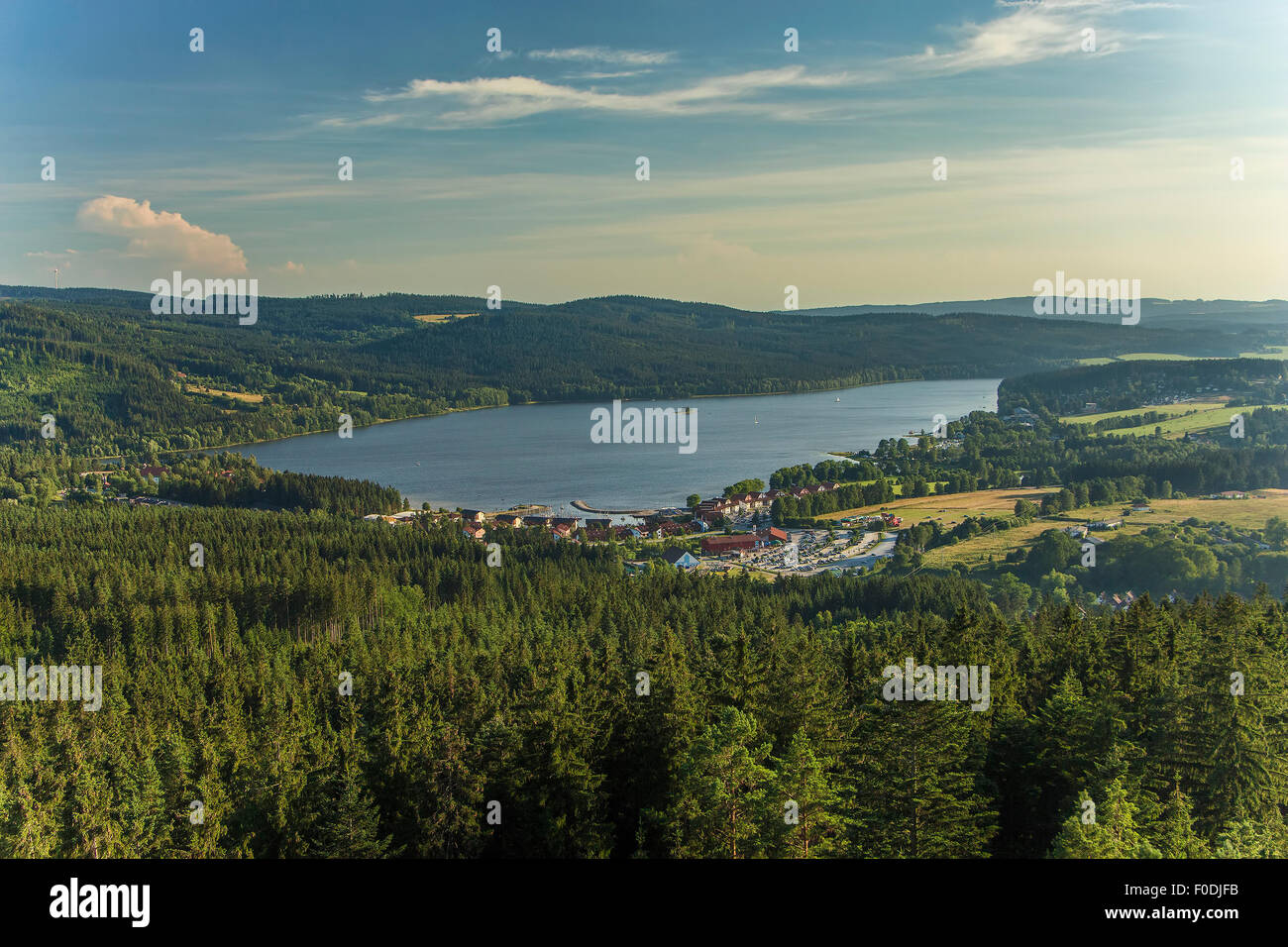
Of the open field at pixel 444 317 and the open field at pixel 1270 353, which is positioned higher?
the open field at pixel 444 317

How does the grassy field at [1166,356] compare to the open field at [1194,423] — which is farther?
the grassy field at [1166,356]

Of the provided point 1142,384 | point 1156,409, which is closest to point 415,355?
point 1142,384

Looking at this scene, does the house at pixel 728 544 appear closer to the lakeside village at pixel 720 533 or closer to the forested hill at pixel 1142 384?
the lakeside village at pixel 720 533

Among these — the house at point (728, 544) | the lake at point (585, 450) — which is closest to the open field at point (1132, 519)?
the house at point (728, 544)

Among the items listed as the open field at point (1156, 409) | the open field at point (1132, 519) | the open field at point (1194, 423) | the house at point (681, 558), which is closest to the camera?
the open field at point (1132, 519)

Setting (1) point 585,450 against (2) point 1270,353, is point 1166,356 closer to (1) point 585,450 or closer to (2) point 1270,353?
(2) point 1270,353
